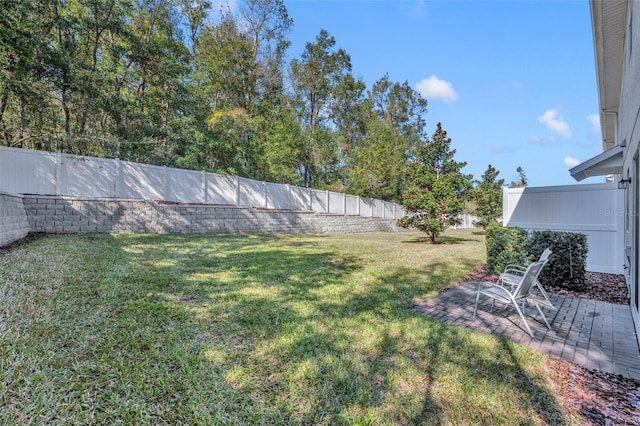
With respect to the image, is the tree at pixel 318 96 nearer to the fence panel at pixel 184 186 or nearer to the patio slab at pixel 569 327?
the fence panel at pixel 184 186

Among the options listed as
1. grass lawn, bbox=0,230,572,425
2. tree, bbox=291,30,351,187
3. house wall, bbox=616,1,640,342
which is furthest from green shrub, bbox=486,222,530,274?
tree, bbox=291,30,351,187

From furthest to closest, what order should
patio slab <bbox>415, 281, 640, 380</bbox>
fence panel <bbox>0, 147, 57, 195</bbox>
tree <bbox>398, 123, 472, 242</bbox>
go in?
tree <bbox>398, 123, 472, 242</bbox>, fence panel <bbox>0, 147, 57, 195</bbox>, patio slab <bbox>415, 281, 640, 380</bbox>

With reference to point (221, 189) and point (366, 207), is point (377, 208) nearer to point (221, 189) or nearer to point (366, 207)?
point (366, 207)

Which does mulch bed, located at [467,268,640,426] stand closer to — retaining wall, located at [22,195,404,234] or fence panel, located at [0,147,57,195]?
retaining wall, located at [22,195,404,234]

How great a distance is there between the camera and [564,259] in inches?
243

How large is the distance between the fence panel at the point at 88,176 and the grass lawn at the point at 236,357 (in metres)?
5.87

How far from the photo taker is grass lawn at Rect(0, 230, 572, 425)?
2.08 meters

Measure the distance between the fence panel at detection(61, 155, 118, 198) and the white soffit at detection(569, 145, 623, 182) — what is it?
13687mm

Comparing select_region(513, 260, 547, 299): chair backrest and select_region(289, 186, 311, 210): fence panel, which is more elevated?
select_region(289, 186, 311, 210): fence panel

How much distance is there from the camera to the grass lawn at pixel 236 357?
6.82ft

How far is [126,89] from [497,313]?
19131 mm

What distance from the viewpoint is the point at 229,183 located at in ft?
46.7

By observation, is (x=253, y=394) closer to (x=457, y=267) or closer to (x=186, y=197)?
(x=457, y=267)

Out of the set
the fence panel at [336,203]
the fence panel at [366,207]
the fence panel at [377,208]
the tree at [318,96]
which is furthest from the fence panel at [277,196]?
the fence panel at [377,208]
